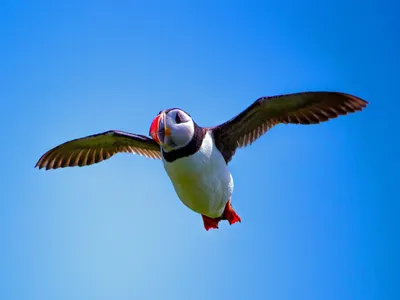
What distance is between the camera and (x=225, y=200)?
33.0 feet

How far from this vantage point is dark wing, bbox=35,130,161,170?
11.5m

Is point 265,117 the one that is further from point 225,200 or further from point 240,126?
point 225,200

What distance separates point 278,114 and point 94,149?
397 cm

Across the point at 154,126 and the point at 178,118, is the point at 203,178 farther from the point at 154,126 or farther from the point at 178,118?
the point at 154,126

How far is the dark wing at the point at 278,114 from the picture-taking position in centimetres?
980

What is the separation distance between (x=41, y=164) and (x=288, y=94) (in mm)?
5270

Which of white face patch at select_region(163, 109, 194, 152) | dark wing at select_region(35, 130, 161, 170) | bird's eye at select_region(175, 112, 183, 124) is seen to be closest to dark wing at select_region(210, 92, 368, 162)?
white face patch at select_region(163, 109, 194, 152)

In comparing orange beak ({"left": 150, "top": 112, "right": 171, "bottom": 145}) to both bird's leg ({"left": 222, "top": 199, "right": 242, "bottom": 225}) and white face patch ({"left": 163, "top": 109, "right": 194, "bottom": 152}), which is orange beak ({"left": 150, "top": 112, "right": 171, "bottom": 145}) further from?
bird's leg ({"left": 222, "top": 199, "right": 242, "bottom": 225})

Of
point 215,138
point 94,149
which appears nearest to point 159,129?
point 215,138

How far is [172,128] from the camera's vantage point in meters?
8.80

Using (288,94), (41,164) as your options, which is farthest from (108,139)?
(288,94)

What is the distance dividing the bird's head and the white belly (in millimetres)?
296

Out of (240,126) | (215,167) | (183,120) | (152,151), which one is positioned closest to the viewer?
(183,120)

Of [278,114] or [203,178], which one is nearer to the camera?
[203,178]
